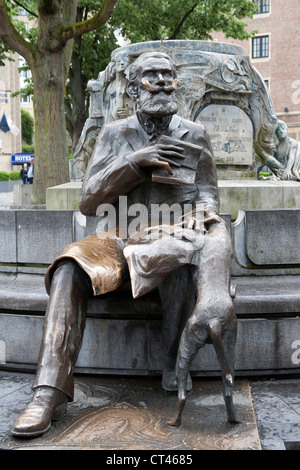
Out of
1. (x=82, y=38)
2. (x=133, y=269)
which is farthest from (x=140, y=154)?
(x=82, y=38)

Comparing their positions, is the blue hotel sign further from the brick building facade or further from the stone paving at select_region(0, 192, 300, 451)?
the stone paving at select_region(0, 192, 300, 451)

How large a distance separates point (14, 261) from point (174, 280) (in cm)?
194

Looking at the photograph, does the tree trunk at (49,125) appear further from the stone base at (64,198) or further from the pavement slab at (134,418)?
the pavement slab at (134,418)

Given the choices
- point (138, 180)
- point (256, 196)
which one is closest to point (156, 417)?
point (138, 180)

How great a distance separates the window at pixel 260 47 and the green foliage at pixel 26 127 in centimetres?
3341

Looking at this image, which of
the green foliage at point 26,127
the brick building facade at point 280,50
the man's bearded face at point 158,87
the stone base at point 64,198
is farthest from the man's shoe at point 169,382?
the green foliage at point 26,127

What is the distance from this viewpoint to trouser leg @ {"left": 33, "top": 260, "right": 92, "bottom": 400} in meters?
3.03

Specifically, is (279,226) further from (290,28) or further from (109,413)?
(290,28)

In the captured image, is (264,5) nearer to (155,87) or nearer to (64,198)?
(64,198)

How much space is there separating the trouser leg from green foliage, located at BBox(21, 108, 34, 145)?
66739mm

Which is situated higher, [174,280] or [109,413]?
[174,280]

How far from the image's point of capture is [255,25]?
4231 centimetres

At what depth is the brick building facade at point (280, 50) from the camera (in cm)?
4056

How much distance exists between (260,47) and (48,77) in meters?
34.6
